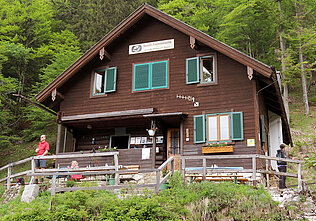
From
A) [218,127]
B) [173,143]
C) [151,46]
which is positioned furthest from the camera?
[151,46]

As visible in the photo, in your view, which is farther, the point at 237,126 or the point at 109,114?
the point at 109,114

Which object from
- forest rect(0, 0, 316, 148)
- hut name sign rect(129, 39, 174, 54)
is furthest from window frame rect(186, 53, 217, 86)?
forest rect(0, 0, 316, 148)

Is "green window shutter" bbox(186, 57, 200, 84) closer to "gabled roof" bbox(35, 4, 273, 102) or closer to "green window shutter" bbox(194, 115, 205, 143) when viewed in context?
"gabled roof" bbox(35, 4, 273, 102)

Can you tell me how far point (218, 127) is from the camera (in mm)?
16062

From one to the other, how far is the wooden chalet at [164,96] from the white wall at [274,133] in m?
0.06

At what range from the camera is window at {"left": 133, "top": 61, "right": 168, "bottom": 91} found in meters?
17.8

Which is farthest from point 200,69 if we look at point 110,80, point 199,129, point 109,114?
point 109,114

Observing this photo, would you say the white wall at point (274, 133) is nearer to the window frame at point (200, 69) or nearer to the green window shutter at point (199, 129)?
the green window shutter at point (199, 129)

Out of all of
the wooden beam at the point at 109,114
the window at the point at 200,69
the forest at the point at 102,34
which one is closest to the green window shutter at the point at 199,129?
the window at the point at 200,69

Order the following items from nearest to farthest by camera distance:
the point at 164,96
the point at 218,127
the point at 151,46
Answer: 1. the point at 218,127
2. the point at 164,96
3. the point at 151,46

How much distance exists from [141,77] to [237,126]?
207 inches

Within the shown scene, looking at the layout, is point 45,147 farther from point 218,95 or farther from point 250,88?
point 250,88

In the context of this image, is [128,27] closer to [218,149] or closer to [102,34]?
[218,149]

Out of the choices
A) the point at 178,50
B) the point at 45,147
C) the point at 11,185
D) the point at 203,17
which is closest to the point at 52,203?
the point at 45,147
